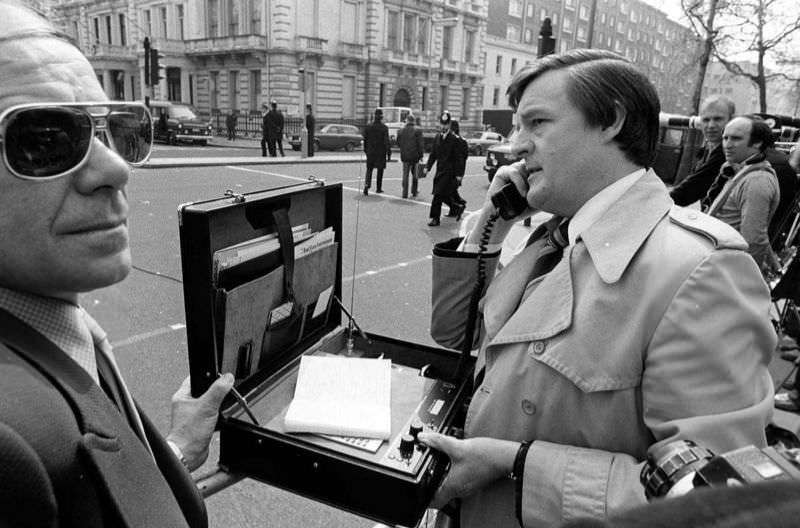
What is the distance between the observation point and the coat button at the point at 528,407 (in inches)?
52.3

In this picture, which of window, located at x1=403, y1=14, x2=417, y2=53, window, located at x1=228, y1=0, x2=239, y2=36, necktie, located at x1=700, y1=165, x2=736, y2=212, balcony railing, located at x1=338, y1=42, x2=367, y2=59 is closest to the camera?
necktie, located at x1=700, y1=165, x2=736, y2=212

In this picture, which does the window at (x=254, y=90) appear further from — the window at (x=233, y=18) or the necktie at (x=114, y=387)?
the necktie at (x=114, y=387)

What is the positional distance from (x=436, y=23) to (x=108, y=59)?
2429 cm

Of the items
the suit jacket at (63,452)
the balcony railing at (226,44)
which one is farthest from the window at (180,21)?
the suit jacket at (63,452)

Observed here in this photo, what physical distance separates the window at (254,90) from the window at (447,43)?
664 inches

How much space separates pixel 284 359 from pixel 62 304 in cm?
93

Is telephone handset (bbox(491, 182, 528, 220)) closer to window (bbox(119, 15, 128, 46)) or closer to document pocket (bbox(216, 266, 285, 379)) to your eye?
document pocket (bbox(216, 266, 285, 379))

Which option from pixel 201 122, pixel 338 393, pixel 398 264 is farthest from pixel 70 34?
pixel 201 122

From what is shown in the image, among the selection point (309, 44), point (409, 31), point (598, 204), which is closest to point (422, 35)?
point (409, 31)

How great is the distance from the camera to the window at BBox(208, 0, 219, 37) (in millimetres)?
38197

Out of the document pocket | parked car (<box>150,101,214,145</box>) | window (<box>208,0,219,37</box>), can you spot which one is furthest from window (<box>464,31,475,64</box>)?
the document pocket

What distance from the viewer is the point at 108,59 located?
39031 millimetres

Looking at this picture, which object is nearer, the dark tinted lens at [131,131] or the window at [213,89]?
the dark tinted lens at [131,131]

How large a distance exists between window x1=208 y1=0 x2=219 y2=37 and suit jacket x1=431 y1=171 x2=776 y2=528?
42506 mm
